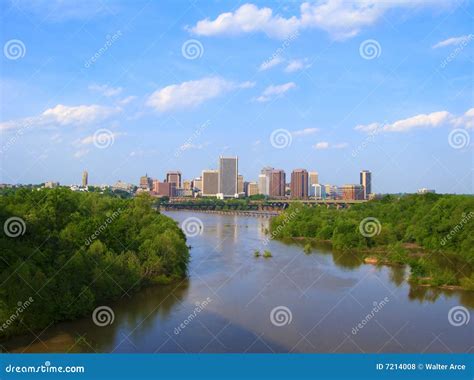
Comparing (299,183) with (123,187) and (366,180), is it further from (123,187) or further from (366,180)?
(123,187)

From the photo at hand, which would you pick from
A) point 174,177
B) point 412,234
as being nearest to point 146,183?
point 174,177

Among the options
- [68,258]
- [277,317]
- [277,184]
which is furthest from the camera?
[277,184]

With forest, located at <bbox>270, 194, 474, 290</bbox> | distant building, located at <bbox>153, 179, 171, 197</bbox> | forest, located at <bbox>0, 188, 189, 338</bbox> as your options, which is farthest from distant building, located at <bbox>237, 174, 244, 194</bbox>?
forest, located at <bbox>0, 188, 189, 338</bbox>

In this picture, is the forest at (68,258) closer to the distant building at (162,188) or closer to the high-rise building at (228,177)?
the high-rise building at (228,177)

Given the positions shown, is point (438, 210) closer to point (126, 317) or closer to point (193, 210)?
point (126, 317)

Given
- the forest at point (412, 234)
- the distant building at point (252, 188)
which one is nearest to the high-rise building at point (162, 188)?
the distant building at point (252, 188)
